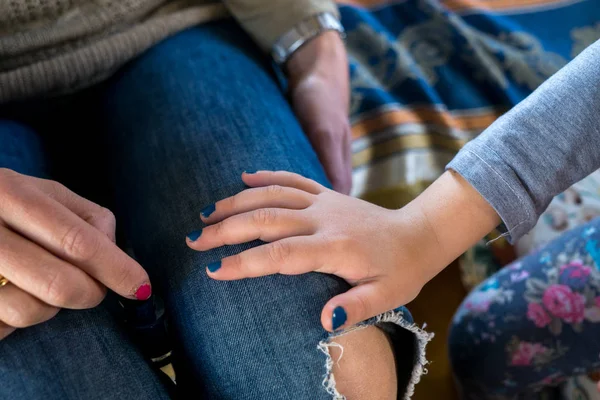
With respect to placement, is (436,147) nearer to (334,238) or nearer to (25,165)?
(334,238)

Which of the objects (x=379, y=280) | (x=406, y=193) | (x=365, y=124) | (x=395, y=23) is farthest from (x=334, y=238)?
(x=395, y=23)

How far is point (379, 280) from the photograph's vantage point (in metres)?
0.55

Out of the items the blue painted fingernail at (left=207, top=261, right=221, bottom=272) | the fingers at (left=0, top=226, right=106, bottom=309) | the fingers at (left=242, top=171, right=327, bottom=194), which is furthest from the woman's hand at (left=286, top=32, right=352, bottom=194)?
the fingers at (left=0, top=226, right=106, bottom=309)

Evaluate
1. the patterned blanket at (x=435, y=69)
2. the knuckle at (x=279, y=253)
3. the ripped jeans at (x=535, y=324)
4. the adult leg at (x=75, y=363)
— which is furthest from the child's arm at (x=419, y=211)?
the patterned blanket at (x=435, y=69)

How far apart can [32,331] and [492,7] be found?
1.14m

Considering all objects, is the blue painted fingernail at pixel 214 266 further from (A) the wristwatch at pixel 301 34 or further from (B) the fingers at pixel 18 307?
(A) the wristwatch at pixel 301 34

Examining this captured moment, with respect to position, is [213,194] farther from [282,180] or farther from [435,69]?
[435,69]

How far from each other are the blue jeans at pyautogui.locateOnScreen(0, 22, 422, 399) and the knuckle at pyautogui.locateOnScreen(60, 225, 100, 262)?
0.23 feet

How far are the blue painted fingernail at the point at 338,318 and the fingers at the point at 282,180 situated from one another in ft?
0.47

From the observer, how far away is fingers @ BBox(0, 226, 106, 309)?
0.48m

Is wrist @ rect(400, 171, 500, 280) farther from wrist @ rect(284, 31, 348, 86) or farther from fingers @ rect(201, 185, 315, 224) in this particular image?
wrist @ rect(284, 31, 348, 86)

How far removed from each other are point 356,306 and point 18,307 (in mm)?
297

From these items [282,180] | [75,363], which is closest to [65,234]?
[75,363]

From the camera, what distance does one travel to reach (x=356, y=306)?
53cm
